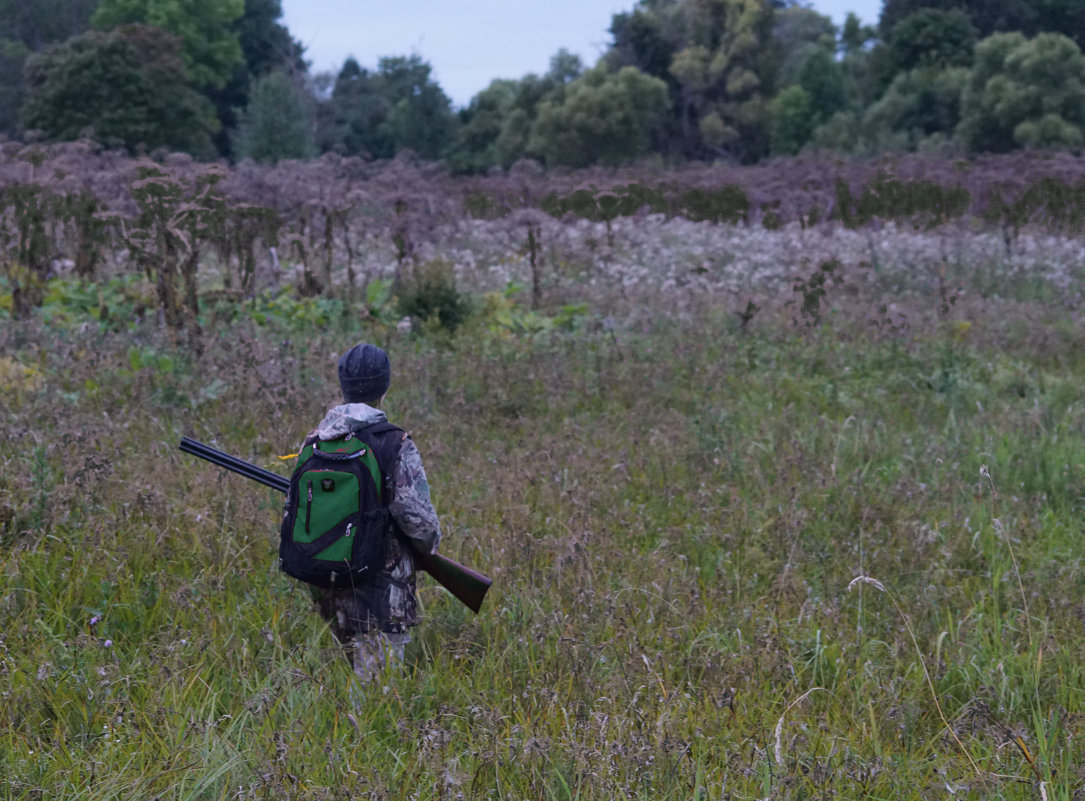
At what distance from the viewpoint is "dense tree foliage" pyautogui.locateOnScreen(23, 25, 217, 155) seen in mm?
31953

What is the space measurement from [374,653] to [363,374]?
90 centimetres

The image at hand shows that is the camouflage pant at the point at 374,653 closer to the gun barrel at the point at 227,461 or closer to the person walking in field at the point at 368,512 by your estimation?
the person walking in field at the point at 368,512

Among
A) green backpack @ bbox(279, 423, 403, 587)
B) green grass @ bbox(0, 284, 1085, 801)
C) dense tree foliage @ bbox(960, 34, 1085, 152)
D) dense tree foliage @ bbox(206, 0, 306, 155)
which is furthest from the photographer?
dense tree foliage @ bbox(206, 0, 306, 155)

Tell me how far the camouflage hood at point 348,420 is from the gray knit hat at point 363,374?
4cm

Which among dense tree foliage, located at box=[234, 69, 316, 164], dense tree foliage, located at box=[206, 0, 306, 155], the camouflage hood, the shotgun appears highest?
dense tree foliage, located at box=[206, 0, 306, 155]

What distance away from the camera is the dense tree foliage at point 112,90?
31953 mm

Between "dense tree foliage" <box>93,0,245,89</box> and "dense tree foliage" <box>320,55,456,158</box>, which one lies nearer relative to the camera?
"dense tree foliage" <box>320,55,456,158</box>

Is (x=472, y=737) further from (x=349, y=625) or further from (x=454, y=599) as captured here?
(x=454, y=599)

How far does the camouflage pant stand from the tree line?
96.0ft

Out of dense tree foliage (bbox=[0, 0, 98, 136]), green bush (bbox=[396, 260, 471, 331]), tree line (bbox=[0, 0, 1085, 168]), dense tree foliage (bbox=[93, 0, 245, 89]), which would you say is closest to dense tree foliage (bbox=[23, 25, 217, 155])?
tree line (bbox=[0, 0, 1085, 168])

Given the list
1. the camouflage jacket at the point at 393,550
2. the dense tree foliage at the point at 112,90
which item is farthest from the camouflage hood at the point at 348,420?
the dense tree foliage at the point at 112,90

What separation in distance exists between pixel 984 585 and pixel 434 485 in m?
2.59

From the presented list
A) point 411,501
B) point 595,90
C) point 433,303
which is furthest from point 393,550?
point 595,90

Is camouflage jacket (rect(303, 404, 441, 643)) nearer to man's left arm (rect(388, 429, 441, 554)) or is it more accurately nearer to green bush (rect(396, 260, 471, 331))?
man's left arm (rect(388, 429, 441, 554))
